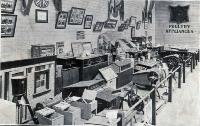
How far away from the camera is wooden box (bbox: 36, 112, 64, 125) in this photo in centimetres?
543

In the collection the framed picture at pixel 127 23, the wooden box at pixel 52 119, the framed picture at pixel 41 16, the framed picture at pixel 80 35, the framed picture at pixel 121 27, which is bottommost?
the wooden box at pixel 52 119

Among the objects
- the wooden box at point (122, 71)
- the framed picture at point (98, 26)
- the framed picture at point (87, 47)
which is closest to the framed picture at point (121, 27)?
the framed picture at point (98, 26)

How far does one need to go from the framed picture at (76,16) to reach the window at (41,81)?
12.4 ft

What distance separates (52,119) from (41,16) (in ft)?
14.7

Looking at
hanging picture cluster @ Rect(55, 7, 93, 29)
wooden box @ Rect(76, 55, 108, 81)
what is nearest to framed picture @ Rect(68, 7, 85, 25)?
hanging picture cluster @ Rect(55, 7, 93, 29)

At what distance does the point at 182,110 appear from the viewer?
236 inches

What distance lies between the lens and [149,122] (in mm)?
4949

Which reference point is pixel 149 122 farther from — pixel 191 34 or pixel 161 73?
pixel 191 34

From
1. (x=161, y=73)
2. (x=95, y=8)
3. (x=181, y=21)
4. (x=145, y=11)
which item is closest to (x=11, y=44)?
(x=161, y=73)

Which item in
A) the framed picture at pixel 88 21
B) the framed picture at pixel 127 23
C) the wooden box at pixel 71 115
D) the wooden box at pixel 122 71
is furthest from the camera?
the framed picture at pixel 127 23

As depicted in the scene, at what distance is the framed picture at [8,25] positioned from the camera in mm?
7449

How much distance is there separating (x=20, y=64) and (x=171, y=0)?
1521cm

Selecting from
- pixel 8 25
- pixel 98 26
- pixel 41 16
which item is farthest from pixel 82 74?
pixel 98 26

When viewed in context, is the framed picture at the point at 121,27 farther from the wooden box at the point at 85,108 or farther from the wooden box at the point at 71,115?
the wooden box at the point at 71,115
